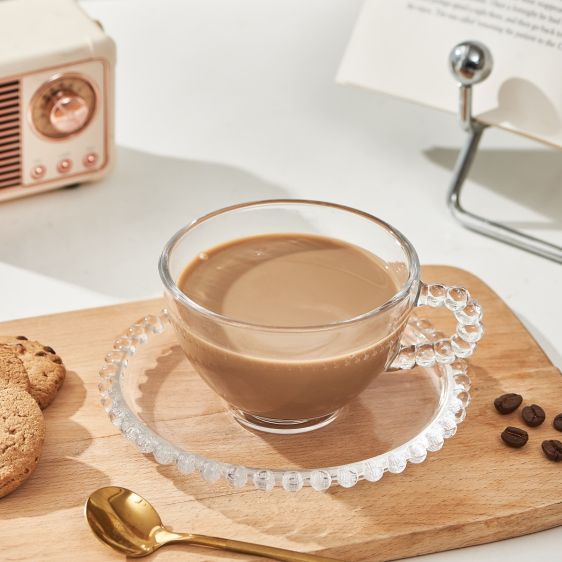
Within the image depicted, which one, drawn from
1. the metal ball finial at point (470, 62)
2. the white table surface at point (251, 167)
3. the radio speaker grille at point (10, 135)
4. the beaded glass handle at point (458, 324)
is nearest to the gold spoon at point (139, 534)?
the beaded glass handle at point (458, 324)

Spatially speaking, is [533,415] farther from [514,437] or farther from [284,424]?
[284,424]

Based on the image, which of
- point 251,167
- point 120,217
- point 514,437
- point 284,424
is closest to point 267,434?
point 284,424

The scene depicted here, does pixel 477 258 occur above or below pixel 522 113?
below

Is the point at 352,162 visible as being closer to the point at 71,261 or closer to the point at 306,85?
the point at 306,85

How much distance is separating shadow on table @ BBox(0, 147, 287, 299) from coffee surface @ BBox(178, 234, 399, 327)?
0.33 meters

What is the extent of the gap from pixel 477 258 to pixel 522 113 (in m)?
0.21

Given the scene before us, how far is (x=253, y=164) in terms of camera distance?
1.65m

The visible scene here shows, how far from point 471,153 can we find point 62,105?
590 mm

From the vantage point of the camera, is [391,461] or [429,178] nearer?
[391,461]

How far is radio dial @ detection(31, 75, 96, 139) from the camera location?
4.57 feet

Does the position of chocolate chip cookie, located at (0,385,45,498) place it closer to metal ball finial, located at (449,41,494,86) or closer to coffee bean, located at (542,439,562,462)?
coffee bean, located at (542,439,562,462)

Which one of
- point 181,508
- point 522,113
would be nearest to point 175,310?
point 181,508

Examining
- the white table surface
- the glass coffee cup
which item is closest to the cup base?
the glass coffee cup

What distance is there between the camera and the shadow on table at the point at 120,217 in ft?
4.53
